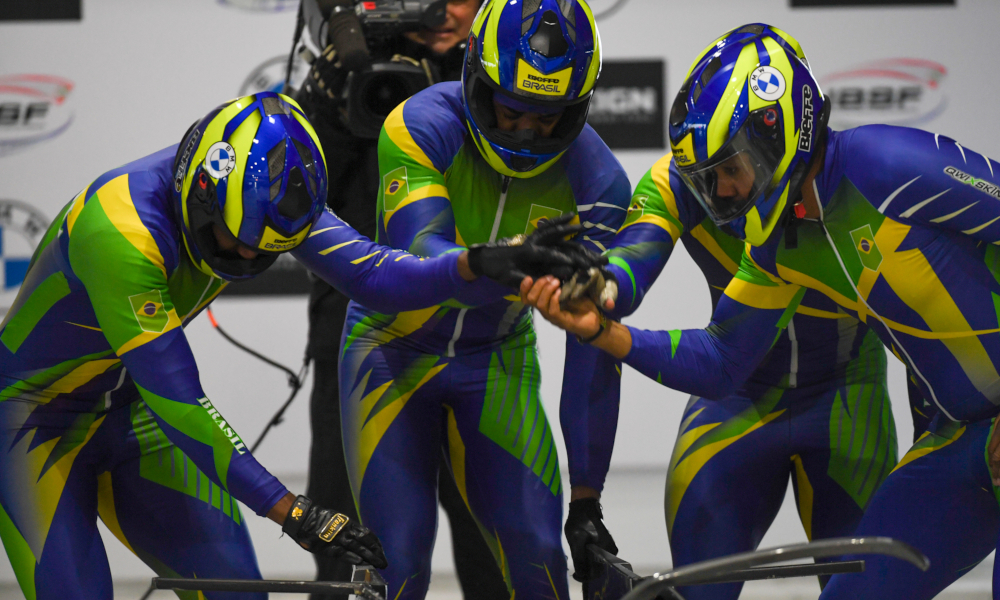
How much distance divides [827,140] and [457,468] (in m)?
1.31

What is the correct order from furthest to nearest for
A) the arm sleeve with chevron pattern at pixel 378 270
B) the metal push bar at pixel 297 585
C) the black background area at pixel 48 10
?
the black background area at pixel 48 10 → the arm sleeve with chevron pattern at pixel 378 270 → the metal push bar at pixel 297 585

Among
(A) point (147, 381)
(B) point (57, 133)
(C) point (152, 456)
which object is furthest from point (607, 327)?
(B) point (57, 133)

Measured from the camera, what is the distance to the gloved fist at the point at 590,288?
2014mm

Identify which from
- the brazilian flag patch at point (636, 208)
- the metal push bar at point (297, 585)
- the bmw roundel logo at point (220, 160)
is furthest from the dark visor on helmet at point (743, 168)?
the metal push bar at point (297, 585)

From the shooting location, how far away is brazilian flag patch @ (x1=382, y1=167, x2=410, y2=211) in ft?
7.61

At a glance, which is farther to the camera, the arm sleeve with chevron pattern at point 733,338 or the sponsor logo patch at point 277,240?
the arm sleeve with chevron pattern at point 733,338

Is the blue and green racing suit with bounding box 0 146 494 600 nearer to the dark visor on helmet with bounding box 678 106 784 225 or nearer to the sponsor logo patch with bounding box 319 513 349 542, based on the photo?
the sponsor logo patch with bounding box 319 513 349 542

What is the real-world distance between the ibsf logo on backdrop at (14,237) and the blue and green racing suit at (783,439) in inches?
139

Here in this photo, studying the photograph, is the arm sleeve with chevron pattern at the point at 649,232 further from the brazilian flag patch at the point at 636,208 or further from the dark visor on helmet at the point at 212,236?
the dark visor on helmet at the point at 212,236

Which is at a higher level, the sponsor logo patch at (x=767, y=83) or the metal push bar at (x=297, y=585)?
the sponsor logo patch at (x=767, y=83)

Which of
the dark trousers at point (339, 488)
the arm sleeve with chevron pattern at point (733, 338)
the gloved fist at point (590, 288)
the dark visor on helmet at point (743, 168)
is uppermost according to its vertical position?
the dark visor on helmet at point (743, 168)

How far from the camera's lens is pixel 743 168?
6.70 feet

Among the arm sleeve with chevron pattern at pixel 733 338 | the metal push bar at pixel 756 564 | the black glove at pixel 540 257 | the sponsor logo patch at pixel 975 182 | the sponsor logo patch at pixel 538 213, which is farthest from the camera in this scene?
the sponsor logo patch at pixel 538 213

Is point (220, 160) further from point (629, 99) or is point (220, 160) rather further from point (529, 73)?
point (629, 99)
